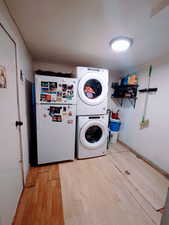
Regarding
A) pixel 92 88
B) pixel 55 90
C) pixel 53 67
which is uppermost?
pixel 53 67

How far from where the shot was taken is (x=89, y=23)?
1.16 metres

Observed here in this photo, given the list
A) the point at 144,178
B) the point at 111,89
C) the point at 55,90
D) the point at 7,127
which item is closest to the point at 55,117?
the point at 55,90

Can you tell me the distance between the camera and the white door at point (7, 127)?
3.01ft

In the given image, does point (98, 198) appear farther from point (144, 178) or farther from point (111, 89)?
point (111, 89)

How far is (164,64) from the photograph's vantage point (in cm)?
191

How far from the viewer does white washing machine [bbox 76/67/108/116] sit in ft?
6.47

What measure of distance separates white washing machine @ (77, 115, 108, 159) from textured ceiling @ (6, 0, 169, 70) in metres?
1.24

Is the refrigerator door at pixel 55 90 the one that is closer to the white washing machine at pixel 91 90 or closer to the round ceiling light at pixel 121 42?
the white washing machine at pixel 91 90

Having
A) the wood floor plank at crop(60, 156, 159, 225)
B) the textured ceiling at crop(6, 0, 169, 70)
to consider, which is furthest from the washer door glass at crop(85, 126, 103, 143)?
the textured ceiling at crop(6, 0, 169, 70)

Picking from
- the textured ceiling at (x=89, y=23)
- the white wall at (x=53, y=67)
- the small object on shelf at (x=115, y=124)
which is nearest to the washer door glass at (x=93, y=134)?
the small object on shelf at (x=115, y=124)

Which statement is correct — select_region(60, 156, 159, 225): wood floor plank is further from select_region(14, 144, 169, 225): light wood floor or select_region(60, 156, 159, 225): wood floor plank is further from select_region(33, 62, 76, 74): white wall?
select_region(33, 62, 76, 74): white wall

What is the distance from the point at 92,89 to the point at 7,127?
5.24 ft

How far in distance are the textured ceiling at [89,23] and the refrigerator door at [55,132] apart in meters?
0.97

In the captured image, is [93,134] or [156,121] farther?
[93,134]
